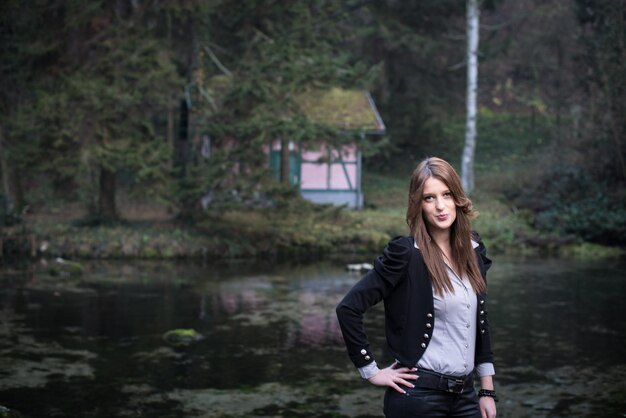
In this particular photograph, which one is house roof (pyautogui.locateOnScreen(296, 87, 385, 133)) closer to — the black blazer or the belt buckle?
the black blazer

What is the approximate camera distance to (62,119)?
24891mm

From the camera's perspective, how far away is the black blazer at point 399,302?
430 cm

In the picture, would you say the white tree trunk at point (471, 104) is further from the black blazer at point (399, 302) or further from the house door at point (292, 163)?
the black blazer at point (399, 302)

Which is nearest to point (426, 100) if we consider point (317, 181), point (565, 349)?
point (317, 181)

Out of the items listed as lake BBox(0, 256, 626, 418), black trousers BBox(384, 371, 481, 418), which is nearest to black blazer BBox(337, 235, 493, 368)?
black trousers BBox(384, 371, 481, 418)

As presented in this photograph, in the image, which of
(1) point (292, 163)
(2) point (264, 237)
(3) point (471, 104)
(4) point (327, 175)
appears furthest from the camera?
(3) point (471, 104)

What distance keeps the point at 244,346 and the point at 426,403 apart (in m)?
8.76

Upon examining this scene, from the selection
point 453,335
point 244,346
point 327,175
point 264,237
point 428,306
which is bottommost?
point 244,346

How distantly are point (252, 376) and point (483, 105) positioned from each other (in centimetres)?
4070

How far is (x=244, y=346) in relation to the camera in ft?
42.1

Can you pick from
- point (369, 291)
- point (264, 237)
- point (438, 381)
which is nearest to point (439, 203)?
point (369, 291)

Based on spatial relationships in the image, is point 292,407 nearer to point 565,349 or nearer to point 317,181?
point 565,349

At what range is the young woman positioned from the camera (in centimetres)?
426

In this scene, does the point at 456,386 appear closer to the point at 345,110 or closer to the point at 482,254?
the point at 482,254
